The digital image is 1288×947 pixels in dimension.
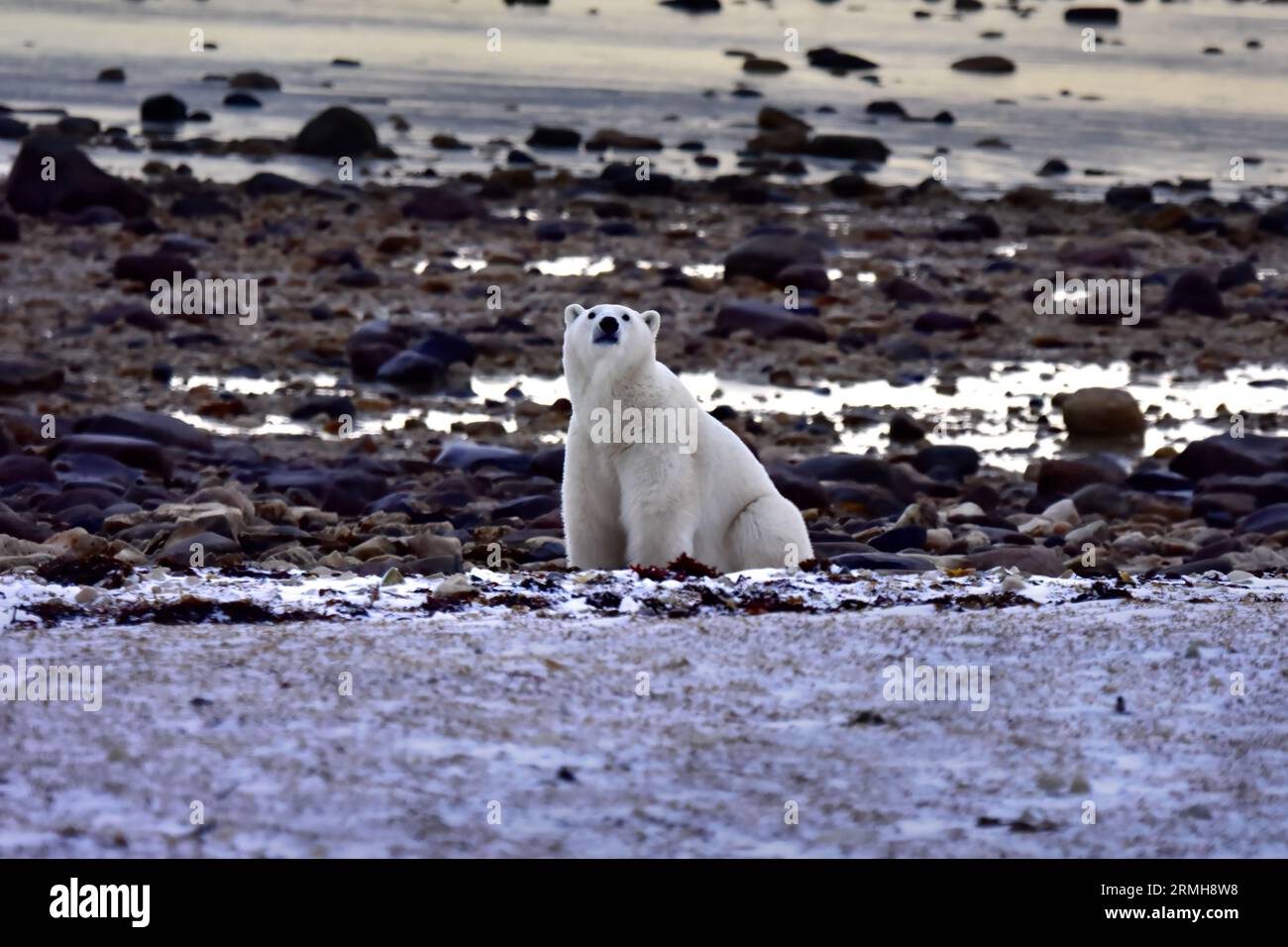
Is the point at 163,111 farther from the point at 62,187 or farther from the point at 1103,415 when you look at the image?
the point at 1103,415

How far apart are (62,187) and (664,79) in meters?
37.5

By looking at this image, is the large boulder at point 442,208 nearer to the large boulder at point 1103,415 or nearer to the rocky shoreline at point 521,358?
the rocky shoreline at point 521,358

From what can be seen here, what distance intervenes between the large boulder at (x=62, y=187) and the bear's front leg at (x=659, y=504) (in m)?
18.4

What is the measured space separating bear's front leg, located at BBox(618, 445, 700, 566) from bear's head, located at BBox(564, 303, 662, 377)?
44cm

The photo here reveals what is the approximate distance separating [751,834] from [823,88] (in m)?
58.7

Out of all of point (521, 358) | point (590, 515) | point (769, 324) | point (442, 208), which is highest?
point (442, 208)

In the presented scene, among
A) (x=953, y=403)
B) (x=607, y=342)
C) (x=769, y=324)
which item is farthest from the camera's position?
(x=769, y=324)

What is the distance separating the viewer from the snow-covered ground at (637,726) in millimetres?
5066

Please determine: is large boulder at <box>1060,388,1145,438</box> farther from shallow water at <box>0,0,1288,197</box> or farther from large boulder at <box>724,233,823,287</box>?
→ shallow water at <box>0,0,1288,197</box>

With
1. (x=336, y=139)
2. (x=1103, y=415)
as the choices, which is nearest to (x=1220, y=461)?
(x=1103, y=415)

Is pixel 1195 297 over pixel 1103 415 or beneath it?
over

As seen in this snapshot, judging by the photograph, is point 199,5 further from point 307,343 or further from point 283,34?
point 307,343

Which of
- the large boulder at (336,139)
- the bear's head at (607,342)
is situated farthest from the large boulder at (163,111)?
the bear's head at (607,342)

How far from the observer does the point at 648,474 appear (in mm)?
8641
